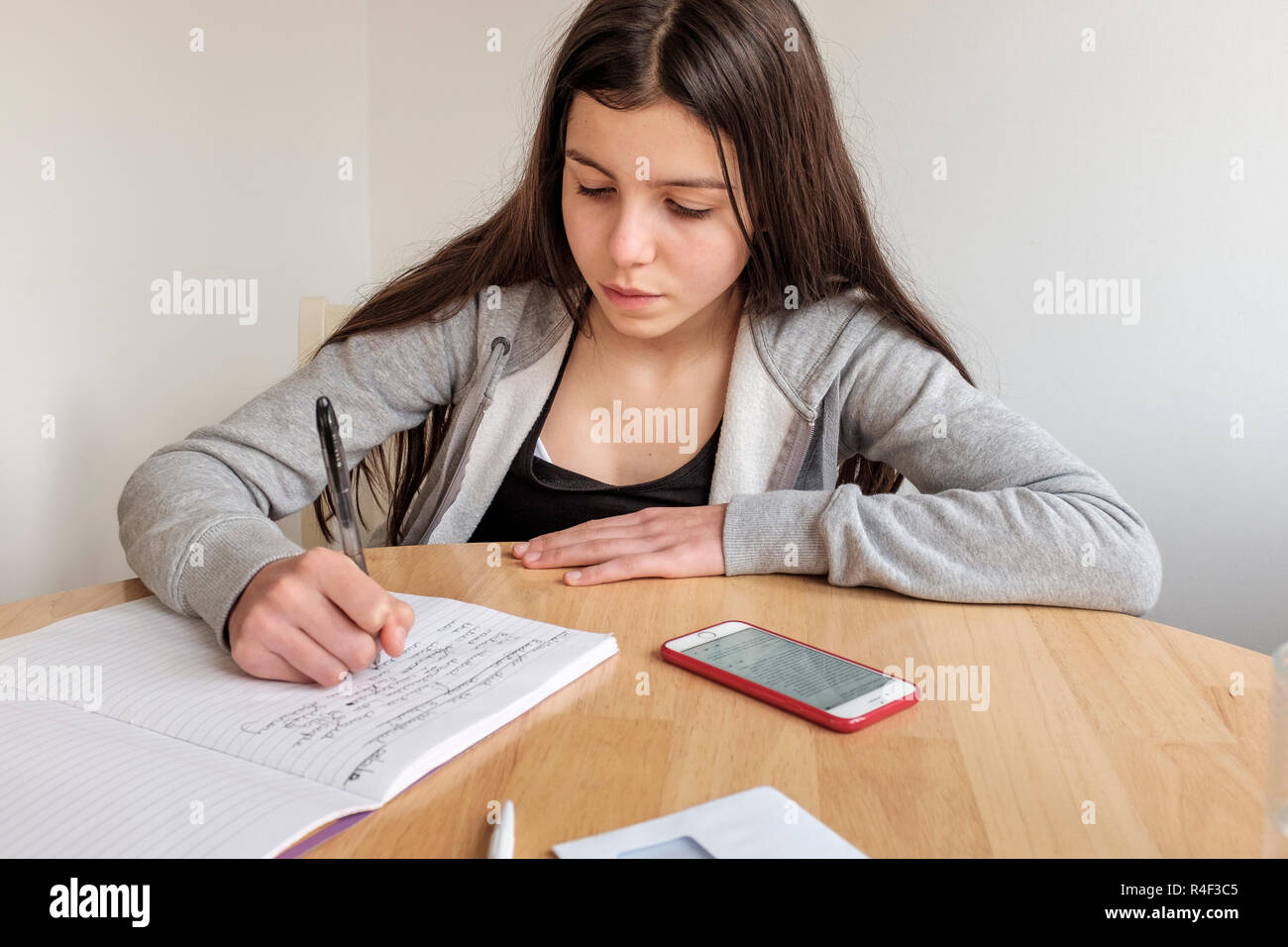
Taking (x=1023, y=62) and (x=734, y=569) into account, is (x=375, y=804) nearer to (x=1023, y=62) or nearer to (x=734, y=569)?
(x=734, y=569)

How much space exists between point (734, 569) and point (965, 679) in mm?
277

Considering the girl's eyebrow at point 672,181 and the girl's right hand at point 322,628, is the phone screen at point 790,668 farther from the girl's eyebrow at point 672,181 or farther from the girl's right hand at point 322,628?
the girl's eyebrow at point 672,181

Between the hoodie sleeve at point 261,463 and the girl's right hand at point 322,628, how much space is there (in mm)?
78

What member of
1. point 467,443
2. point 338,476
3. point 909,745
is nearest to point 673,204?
point 467,443

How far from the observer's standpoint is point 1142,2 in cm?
192

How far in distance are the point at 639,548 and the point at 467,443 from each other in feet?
1.22

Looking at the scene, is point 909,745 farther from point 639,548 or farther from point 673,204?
point 673,204

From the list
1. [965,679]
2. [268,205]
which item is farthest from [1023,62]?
[965,679]

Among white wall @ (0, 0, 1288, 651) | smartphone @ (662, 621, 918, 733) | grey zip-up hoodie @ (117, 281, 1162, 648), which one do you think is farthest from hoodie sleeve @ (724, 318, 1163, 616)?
white wall @ (0, 0, 1288, 651)

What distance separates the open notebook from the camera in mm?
545

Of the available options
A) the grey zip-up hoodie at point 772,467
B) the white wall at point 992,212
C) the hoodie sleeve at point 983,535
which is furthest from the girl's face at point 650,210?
the white wall at point 992,212

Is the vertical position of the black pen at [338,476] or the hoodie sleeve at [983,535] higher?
the black pen at [338,476]

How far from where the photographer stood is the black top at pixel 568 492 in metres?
1.28
